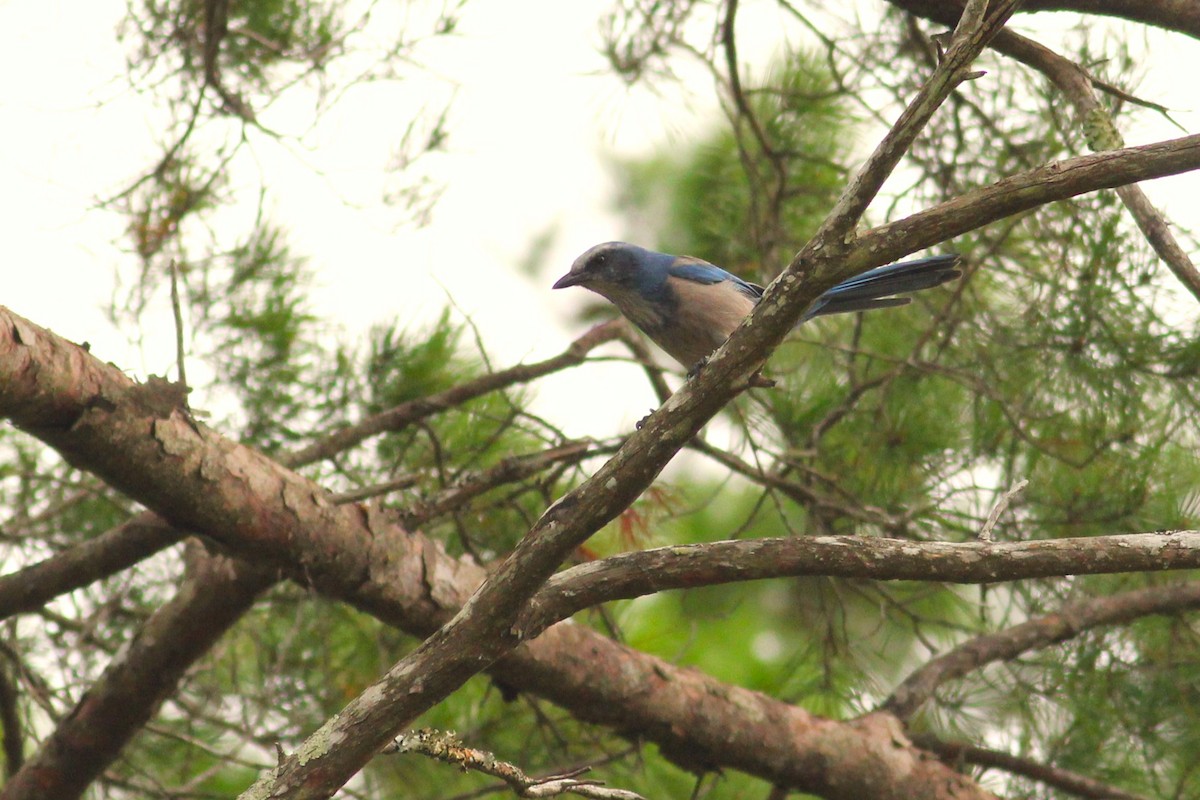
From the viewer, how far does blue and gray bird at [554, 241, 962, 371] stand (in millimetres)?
3734

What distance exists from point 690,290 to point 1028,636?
1603 millimetres

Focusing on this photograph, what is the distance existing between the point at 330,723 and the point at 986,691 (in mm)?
2716

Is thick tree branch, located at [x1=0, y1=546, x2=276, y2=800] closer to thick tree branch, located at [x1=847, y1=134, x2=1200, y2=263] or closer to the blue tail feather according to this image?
the blue tail feather

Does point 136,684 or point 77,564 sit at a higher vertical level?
point 77,564

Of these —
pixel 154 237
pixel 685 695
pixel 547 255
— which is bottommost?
pixel 685 695

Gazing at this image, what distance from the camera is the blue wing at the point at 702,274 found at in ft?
13.6

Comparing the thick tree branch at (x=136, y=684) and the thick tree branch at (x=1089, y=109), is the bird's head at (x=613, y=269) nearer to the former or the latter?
the thick tree branch at (x=1089, y=109)

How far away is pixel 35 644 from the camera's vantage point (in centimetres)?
432

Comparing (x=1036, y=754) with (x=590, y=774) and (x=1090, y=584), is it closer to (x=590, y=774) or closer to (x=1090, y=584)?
(x=1090, y=584)

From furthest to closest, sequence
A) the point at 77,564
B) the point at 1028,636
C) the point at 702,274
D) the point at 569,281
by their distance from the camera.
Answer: the point at 569,281 < the point at 702,274 < the point at 1028,636 < the point at 77,564

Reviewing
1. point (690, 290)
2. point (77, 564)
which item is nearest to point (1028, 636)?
point (690, 290)

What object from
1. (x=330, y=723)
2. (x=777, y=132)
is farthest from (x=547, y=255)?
(x=330, y=723)

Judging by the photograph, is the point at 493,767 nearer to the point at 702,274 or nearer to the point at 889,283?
the point at 889,283

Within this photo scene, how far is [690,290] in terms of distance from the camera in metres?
3.99
